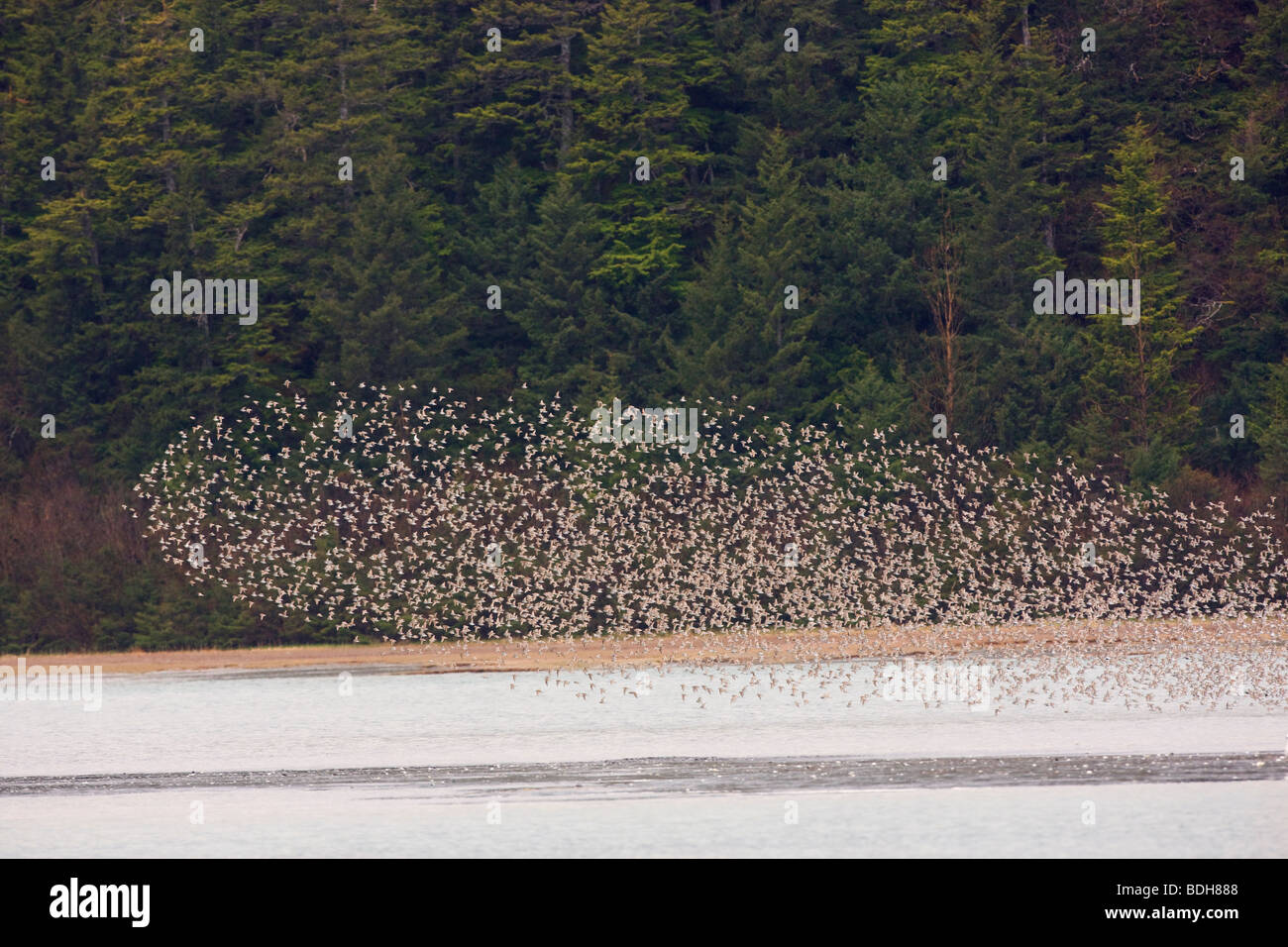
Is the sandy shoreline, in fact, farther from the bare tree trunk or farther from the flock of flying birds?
the bare tree trunk

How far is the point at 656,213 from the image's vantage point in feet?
187

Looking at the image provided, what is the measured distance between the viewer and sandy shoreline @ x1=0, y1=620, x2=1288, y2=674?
32469 millimetres

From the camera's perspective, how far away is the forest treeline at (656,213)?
51219mm

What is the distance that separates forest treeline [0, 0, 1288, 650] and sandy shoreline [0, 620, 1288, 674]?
38.7 ft

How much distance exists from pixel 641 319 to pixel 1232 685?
31.1 metres

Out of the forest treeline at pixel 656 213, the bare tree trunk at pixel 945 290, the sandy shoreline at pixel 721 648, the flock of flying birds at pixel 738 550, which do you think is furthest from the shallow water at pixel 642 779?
the bare tree trunk at pixel 945 290

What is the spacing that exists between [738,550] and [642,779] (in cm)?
1946

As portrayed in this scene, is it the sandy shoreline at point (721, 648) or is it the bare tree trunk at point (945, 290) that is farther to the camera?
the bare tree trunk at point (945, 290)

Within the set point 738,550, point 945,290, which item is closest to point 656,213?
point 945,290

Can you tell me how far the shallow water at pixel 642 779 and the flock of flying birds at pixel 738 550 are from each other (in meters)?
7.03

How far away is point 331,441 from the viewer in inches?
1970

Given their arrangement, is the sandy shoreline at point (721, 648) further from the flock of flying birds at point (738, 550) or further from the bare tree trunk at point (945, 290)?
the bare tree trunk at point (945, 290)
